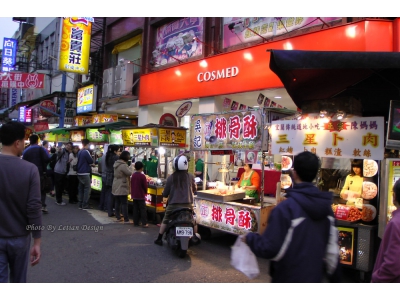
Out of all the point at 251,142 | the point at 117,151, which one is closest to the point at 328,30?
the point at 251,142

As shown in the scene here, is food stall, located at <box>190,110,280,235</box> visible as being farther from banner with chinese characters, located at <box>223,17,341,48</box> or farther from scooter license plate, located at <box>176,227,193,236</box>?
banner with chinese characters, located at <box>223,17,341,48</box>

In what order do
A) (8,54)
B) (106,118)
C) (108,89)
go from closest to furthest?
(108,89)
(106,118)
(8,54)

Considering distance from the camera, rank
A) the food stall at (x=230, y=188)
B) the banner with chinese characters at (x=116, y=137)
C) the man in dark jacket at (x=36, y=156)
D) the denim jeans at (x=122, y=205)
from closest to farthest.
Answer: the food stall at (x=230, y=188), the man in dark jacket at (x=36, y=156), the denim jeans at (x=122, y=205), the banner with chinese characters at (x=116, y=137)

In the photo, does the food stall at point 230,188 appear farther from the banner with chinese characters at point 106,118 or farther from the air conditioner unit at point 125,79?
the banner with chinese characters at point 106,118

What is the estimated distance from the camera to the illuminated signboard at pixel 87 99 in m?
18.7

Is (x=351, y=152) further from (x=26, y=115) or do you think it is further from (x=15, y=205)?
(x=26, y=115)

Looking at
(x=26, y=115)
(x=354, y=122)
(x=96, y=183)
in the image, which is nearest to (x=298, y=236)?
(x=354, y=122)

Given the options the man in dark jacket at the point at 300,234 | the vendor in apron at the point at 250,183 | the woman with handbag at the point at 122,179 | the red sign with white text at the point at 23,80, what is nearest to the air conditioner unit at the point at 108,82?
the red sign with white text at the point at 23,80

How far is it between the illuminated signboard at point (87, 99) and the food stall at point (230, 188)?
43.5ft

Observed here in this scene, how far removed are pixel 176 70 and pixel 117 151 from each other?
4.85 meters

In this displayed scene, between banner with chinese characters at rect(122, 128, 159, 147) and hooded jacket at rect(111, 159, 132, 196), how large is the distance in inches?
46.7

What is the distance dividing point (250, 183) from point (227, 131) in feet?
5.92

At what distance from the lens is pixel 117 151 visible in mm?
9625

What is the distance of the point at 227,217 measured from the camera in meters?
6.30
